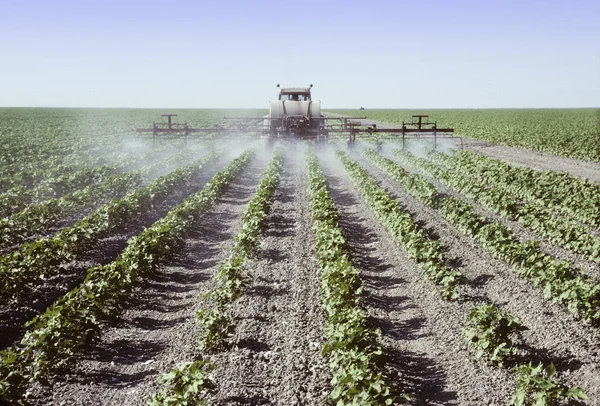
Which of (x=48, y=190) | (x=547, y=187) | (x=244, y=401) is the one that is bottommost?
(x=244, y=401)

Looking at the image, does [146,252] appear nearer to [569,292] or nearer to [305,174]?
[569,292]

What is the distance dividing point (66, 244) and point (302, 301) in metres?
5.01

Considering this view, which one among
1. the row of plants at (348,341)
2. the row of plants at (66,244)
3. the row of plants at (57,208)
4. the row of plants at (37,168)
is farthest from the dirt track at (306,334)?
the row of plants at (37,168)

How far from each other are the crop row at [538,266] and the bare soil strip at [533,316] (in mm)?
151

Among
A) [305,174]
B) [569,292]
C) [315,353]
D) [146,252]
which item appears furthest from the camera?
[305,174]

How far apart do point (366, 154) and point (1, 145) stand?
74.1ft

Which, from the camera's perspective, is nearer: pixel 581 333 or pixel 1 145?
pixel 581 333

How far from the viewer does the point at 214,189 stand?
56.2 ft

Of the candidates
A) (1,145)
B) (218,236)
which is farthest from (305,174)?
(1,145)

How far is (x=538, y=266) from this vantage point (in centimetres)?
909

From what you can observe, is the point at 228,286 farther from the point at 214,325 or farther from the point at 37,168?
the point at 37,168

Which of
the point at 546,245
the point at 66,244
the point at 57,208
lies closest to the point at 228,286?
the point at 66,244

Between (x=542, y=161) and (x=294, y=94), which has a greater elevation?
(x=294, y=94)

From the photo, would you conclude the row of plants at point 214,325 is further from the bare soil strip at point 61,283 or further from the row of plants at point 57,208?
the row of plants at point 57,208
